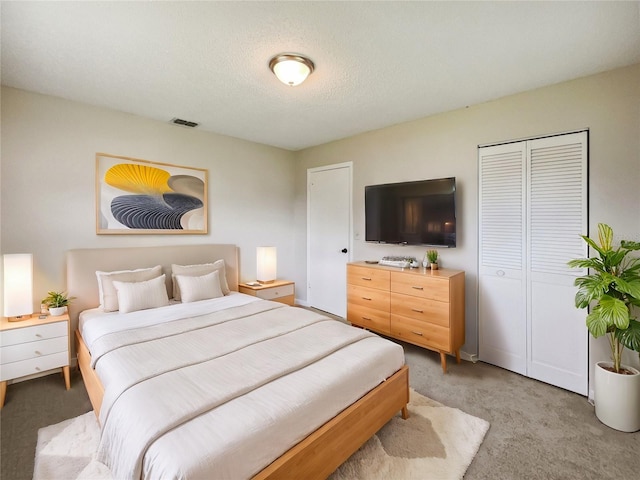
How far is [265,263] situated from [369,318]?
5.10 feet

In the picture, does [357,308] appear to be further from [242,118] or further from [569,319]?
[242,118]

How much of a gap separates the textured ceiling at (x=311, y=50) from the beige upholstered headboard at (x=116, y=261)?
4.94 feet

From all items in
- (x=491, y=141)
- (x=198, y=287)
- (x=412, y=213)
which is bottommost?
(x=198, y=287)

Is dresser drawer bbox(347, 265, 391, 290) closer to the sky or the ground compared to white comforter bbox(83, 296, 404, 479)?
closer to the sky

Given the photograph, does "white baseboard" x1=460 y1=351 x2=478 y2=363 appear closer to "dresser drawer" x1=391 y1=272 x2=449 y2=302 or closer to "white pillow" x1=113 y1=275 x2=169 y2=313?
"dresser drawer" x1=391 y1=272 x2=449 y2=302

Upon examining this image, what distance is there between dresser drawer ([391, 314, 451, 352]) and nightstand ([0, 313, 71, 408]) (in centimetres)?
303

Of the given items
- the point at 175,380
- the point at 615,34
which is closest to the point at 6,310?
the point at 175,380

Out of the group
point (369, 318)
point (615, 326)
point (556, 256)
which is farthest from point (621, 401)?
point (369, 318)

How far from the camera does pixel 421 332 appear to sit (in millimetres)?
3023

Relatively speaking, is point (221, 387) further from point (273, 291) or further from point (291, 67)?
point (273, 291)

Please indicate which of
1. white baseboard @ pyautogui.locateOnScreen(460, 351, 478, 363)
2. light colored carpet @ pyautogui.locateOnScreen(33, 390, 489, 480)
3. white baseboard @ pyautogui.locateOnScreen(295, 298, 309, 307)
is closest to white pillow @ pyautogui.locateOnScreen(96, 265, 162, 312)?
light colored carpet @ pyautogui.locateOnScreen(33, 390, 489, 480)

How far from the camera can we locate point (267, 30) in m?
1.91

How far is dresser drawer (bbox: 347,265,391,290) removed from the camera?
332 cm

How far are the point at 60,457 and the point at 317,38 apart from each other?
303 cm
